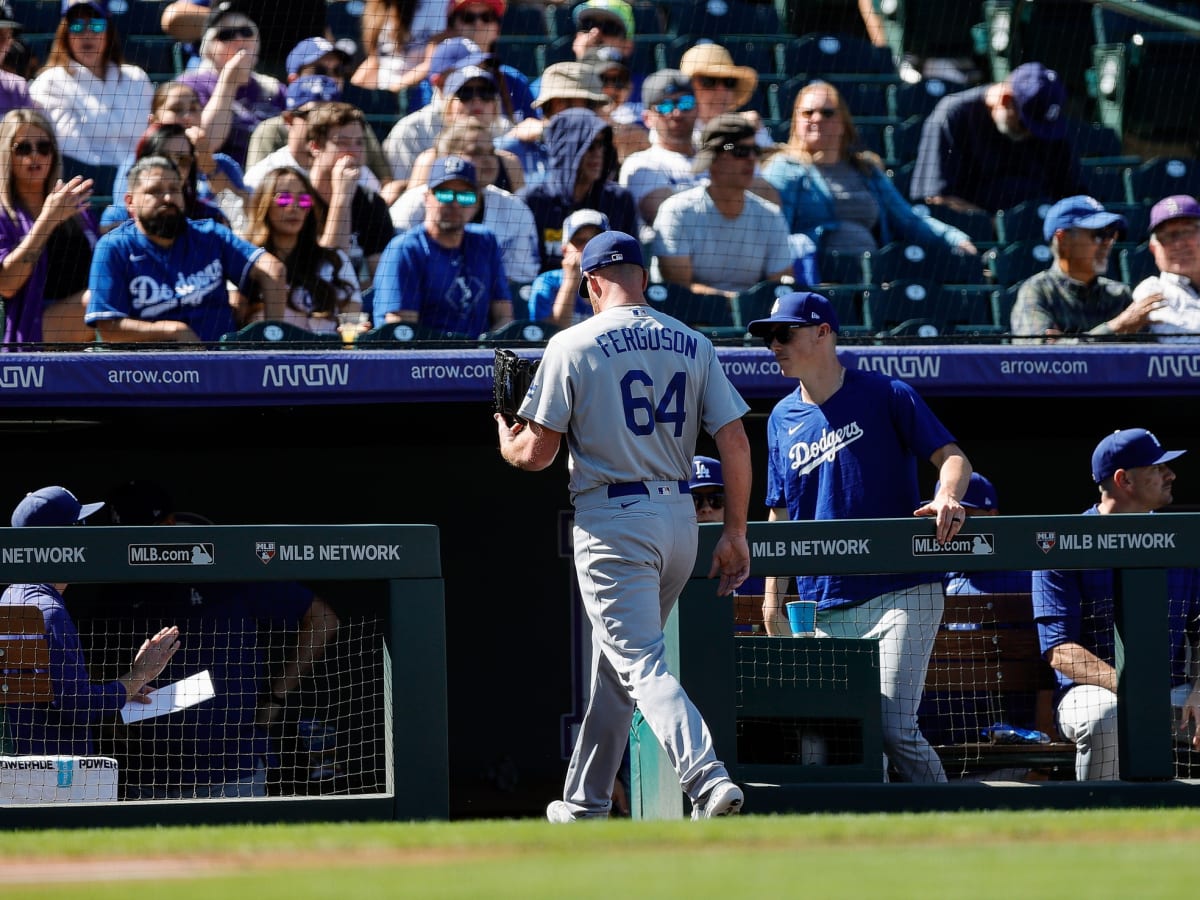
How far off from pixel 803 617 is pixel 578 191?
3.60 metres

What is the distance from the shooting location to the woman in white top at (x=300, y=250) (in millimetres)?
7684

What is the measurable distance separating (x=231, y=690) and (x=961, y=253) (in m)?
4.61

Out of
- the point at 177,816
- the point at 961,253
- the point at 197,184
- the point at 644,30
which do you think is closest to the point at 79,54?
the point at 197,184

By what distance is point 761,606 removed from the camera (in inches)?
231

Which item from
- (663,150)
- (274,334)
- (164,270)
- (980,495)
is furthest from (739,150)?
(164,270)

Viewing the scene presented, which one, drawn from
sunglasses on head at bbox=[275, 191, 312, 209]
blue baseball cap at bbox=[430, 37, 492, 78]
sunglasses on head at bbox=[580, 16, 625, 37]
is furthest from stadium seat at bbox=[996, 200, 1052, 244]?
sunglasses on head at bbox=[275, 191, 312, 209]

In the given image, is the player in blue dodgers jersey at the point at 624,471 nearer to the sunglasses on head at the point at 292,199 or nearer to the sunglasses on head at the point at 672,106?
the sunglasses on head at the point at 292,199

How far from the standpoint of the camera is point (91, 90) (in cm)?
874

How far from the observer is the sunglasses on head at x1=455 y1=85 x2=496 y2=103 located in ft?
29.6

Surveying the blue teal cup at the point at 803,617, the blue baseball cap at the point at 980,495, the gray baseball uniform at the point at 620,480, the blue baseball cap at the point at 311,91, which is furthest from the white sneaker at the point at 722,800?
the blue baseball cap at the point at 311,91

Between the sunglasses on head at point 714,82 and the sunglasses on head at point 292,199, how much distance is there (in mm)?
2748

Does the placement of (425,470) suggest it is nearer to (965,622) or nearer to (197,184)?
(197,184)

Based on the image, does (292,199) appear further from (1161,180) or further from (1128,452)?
(1161,180)

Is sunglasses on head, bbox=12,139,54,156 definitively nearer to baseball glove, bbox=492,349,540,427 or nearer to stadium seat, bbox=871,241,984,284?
baseball glove, bbox=492,349,540,427
